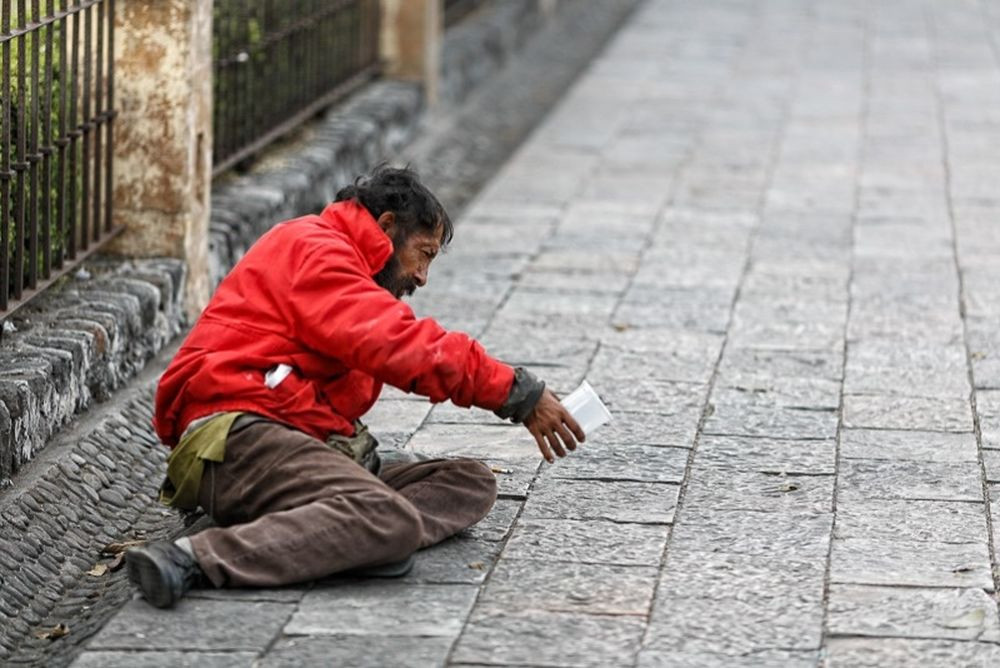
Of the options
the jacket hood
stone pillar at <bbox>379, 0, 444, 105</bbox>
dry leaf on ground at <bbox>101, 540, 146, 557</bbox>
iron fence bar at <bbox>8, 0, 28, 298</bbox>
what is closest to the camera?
the jacket hood

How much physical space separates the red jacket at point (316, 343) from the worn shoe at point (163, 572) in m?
0.41

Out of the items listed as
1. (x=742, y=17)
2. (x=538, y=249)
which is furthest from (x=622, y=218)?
(x=742, y=17)

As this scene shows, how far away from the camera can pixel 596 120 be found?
11531 mm

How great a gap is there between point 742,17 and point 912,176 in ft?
19.0

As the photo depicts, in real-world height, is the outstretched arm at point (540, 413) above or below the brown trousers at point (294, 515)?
above

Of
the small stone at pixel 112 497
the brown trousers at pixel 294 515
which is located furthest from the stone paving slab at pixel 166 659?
the small stone at pixel 112 497

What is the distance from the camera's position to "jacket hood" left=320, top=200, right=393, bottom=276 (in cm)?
466

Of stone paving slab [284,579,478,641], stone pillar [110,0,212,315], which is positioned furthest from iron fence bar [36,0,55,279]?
stone paving slab [284,579,478,641]

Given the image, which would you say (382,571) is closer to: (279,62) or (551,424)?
(551,424)

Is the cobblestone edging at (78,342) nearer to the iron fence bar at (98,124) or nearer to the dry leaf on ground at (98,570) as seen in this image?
the iron fence bar at (98,124)

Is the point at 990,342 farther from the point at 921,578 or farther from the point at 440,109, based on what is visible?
the point at 440,109

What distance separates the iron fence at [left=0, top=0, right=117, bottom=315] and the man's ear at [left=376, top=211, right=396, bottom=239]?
4.48 ft

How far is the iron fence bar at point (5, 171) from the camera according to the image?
5.47 meters

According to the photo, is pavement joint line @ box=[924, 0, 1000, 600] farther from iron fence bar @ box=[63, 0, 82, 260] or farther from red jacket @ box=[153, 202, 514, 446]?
iron fence bar @ box=[63, 0, 82, 260]
